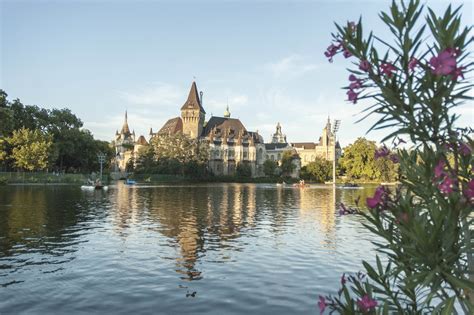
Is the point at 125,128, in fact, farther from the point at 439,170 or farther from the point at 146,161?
the point at 439,170

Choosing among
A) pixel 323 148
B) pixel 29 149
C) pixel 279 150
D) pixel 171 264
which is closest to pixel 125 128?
pixel 279 150

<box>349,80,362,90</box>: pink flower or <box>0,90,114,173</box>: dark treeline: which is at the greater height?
<box>0,90,114,173</box>: dark treeline

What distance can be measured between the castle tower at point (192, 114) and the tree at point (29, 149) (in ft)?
204

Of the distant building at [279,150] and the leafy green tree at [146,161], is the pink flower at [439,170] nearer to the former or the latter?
the leafy green tree at [146,161]

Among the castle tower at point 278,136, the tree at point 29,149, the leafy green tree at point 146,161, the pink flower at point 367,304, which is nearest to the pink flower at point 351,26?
the pink flower at point 367,304

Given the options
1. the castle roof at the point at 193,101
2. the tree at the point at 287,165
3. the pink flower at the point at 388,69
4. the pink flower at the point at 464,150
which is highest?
the castle roof at the point at 193,101

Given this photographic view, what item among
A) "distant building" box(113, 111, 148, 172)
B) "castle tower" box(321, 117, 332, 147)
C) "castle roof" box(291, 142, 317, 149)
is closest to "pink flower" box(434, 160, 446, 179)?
"distant building" box(113, 111, 148, 172)

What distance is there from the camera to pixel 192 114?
126 meters

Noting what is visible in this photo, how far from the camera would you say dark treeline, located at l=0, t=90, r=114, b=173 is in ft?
212

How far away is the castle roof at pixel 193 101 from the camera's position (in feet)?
412

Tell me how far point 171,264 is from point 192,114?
115410 millimetres

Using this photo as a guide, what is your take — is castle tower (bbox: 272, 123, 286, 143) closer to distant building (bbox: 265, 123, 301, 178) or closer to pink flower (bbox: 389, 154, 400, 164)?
distant building (bbox: 265, 123, 301, 178)

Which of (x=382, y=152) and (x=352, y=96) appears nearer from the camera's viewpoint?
(x=352, y=96)

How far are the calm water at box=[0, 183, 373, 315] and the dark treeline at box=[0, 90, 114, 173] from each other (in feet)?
133
